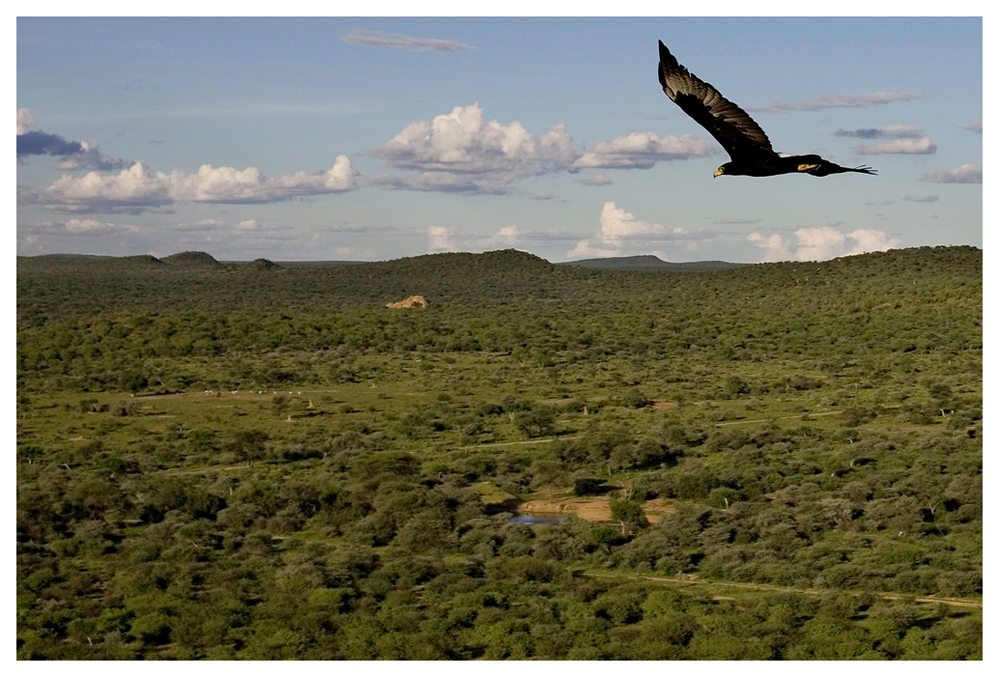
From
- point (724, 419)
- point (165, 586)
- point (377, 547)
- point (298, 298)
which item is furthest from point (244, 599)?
point (298, 298)

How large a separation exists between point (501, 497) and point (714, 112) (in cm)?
3508

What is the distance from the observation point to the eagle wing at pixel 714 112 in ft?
55.6

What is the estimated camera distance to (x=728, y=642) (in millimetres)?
33188

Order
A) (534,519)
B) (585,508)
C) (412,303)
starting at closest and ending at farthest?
(534,519)
(585,508)
(412,303)

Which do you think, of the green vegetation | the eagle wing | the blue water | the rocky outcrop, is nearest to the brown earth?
the green vegetation

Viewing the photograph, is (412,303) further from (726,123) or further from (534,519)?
(726,123)

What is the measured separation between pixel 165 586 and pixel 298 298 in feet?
452

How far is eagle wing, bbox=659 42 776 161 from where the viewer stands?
55.6ft

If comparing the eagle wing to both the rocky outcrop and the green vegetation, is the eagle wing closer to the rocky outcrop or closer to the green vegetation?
the green vegetation

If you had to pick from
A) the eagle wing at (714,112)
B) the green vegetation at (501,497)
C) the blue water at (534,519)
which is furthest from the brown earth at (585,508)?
the eagle wing at (714,112)

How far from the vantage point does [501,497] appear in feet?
168

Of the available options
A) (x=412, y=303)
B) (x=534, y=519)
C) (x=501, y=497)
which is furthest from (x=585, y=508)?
(x=412, y=303)

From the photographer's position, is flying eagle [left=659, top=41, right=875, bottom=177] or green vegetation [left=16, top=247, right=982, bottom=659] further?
green vegetation [left=16, top=247, right=982, bottom=659]

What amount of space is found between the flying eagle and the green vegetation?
18208 mm
